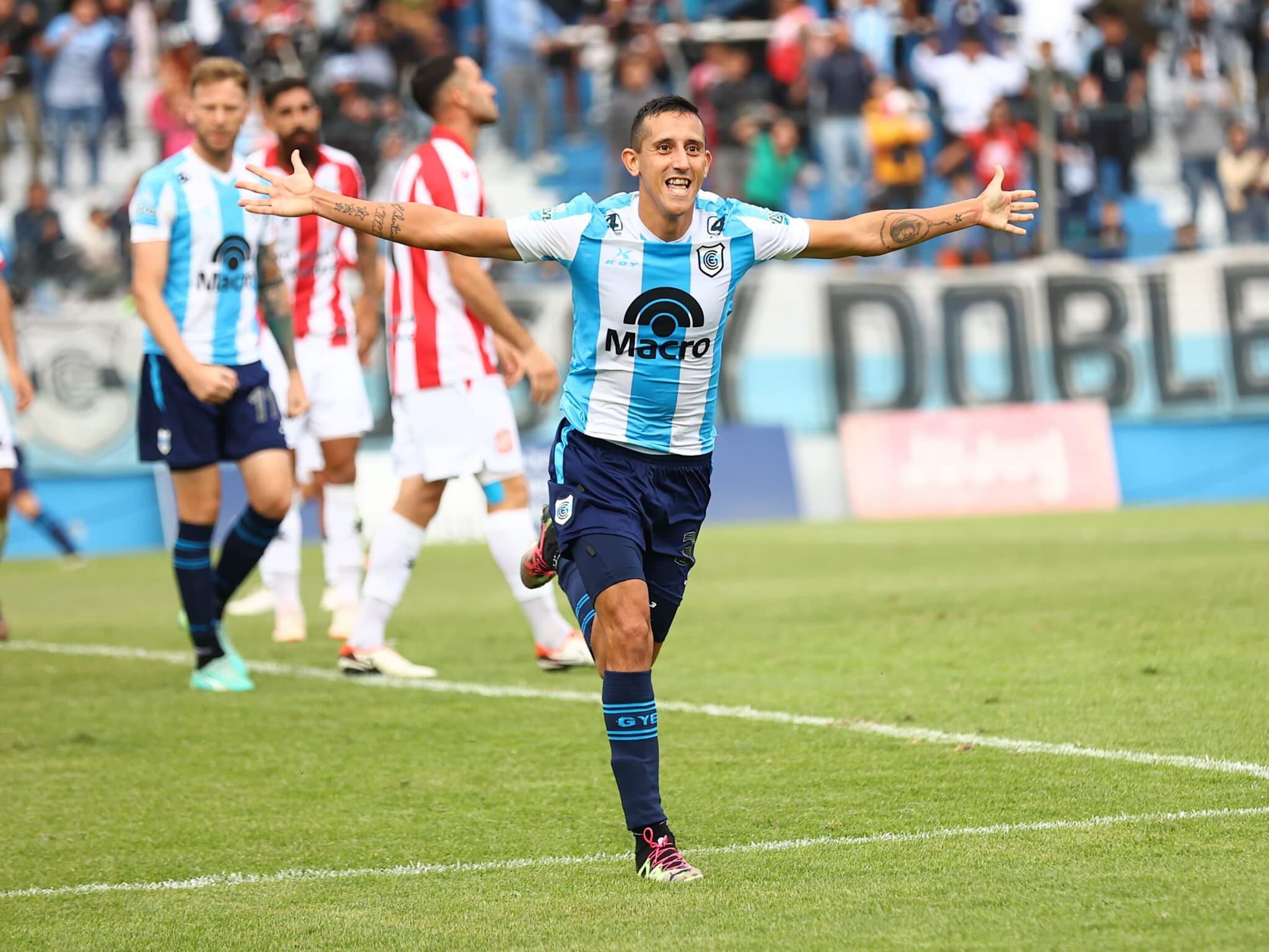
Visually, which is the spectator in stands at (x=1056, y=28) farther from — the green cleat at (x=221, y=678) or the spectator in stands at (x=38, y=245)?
the green cleat at (x=221, y=678)

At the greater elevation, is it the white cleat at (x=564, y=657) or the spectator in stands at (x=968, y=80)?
the spectator in stands at (x=968, y=80)

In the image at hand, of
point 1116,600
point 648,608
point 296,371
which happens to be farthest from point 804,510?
point 648,608

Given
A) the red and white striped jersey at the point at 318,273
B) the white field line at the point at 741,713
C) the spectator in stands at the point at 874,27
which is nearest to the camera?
the white field line at the point at 741,713

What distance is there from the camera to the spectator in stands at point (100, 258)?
57.3 ft

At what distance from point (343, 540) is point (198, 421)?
250 cm

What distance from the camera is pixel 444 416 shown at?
8266 mm

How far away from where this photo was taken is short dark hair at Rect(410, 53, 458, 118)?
829 centimetres

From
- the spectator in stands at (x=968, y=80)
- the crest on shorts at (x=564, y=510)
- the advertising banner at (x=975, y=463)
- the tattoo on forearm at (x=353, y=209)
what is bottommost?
the advertising banner at (x=975, y=463)

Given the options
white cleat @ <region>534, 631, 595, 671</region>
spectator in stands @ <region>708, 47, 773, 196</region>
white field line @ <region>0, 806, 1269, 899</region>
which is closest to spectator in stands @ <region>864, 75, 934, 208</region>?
spectator in stands @ <region>708, 47, 773, 196</region>

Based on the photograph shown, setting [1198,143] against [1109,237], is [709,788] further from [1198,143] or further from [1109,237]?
[1198,143]

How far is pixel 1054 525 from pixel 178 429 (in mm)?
10215

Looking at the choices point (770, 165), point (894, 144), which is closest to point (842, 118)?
point (894, 144)

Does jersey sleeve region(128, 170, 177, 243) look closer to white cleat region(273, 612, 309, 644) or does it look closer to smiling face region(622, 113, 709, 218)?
white cleat region(273, 612, 309, 644)

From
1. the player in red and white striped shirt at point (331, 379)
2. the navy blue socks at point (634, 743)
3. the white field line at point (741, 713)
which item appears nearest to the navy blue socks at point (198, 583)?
the white field line at point (741, 713)
